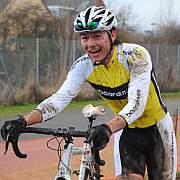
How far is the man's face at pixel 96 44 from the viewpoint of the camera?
10.9 ft

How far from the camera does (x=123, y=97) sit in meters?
3.65

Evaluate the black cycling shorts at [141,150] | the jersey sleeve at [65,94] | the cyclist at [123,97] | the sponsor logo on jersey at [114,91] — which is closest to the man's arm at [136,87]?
the cyclist at [123,97]

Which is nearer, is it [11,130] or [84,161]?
[11,130]

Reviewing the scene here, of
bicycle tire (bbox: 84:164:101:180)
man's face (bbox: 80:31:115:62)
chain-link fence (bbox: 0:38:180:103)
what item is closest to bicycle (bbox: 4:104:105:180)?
bicycle tire (bbox: 84:164:101:180)

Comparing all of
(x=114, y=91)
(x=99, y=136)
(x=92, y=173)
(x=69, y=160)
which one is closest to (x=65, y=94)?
(x=114, y=91)

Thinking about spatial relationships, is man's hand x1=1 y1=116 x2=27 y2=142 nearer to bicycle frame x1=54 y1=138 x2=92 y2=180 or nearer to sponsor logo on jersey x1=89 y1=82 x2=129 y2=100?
bicycle frame x1=54 y1=138 x2=92 y2=180

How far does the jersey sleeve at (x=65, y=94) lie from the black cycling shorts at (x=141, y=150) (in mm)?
575

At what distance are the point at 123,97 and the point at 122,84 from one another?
122 mm

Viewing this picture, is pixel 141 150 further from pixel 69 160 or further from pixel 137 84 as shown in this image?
pixel 69 160

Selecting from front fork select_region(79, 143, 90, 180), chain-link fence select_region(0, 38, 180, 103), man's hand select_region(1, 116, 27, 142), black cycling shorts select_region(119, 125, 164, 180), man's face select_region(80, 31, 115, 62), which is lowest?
chain-link fence select_region(0, 38, 180, 103)

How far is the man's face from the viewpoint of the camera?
3326mm

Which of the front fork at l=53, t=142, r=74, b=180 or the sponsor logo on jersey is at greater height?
the sponsor logo on jersey

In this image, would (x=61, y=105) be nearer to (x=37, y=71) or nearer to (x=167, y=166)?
(x=167, y=166)

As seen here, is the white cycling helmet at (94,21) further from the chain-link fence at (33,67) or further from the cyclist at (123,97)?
the chain-link fence at (33,67)
